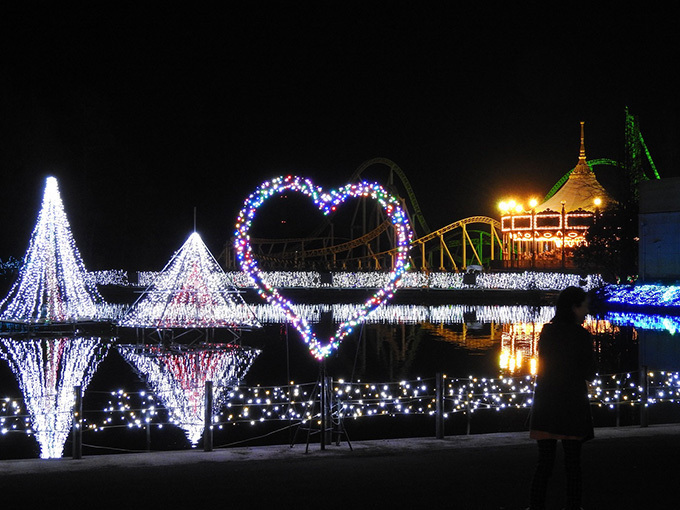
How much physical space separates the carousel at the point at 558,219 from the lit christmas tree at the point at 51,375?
112 ft

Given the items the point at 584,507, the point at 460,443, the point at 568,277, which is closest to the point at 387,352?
the point at 460,443

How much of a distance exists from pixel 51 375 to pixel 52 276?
329 inches

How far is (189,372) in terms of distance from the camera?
15844 millimetres

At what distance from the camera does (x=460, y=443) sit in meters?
8.24

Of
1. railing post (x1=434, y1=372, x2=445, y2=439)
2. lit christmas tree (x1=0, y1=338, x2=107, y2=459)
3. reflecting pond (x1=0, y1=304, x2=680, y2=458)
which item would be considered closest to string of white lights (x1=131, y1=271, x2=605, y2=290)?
reflecting pond (x1=0, y1=304, x2=680, y2=458)

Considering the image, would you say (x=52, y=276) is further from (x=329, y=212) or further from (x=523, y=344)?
(x=523, y=344)

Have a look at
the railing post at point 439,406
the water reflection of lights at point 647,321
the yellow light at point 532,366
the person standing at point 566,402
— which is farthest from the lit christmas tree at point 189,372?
the water reflection of lights at point 647,321

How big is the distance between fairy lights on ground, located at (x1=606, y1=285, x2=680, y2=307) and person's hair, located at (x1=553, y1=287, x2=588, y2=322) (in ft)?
89.9

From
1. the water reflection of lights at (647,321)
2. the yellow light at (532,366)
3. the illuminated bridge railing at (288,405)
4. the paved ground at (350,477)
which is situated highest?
the water reflection of lights at (647,321)

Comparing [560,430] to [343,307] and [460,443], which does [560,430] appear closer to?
[460,443]

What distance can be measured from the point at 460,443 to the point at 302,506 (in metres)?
2.88

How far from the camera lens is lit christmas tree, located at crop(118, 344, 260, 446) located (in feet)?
37.9

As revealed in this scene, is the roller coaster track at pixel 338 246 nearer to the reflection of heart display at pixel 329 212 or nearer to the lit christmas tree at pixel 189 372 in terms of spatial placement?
the lit christmas tree at pixel 189 372

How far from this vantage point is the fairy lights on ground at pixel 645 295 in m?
31.3
